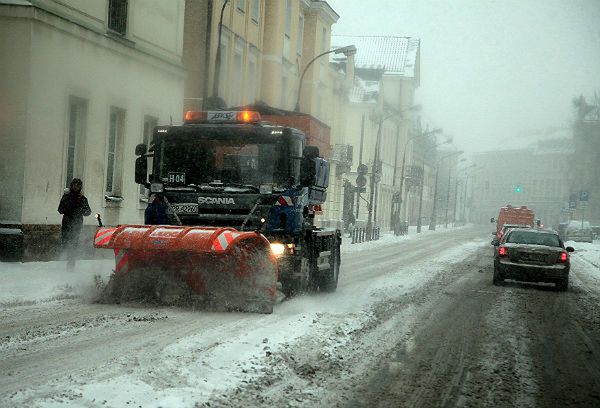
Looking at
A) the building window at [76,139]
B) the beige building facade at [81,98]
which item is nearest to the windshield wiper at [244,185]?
the beige building facade at [81,98]

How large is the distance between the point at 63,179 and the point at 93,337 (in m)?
12.0

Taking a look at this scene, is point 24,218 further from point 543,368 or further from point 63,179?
point 543,368

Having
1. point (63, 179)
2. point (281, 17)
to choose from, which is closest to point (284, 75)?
point (281, 17)

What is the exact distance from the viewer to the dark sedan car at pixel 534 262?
19250 millimetres

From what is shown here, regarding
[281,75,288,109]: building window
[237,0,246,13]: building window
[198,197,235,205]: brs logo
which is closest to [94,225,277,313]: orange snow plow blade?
[198,197,235,205]: brs logo

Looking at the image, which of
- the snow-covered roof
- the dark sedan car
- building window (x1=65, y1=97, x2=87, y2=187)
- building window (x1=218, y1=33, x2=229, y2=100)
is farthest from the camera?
the snow-covered roof

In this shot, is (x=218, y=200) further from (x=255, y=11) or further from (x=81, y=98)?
(x=255, y=11)

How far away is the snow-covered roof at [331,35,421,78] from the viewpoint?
8744 centimetres

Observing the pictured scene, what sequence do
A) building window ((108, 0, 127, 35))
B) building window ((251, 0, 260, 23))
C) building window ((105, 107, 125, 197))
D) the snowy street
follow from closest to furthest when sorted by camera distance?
the snowy street → building window ((108, 0, 127, 35)) → building window ((105, 107, 125, 197)) → building window ((251, 0, 260, 23))

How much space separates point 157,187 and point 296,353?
515cm

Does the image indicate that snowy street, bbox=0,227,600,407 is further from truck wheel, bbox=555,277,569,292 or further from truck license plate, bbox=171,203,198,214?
truck wheel, bbox=555,277,569,292

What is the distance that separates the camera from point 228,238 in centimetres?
1110

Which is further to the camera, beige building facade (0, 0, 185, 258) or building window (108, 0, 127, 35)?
building window (108, 0, 127, 35)

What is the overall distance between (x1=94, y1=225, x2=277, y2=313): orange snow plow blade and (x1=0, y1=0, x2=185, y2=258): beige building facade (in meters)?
7.25
